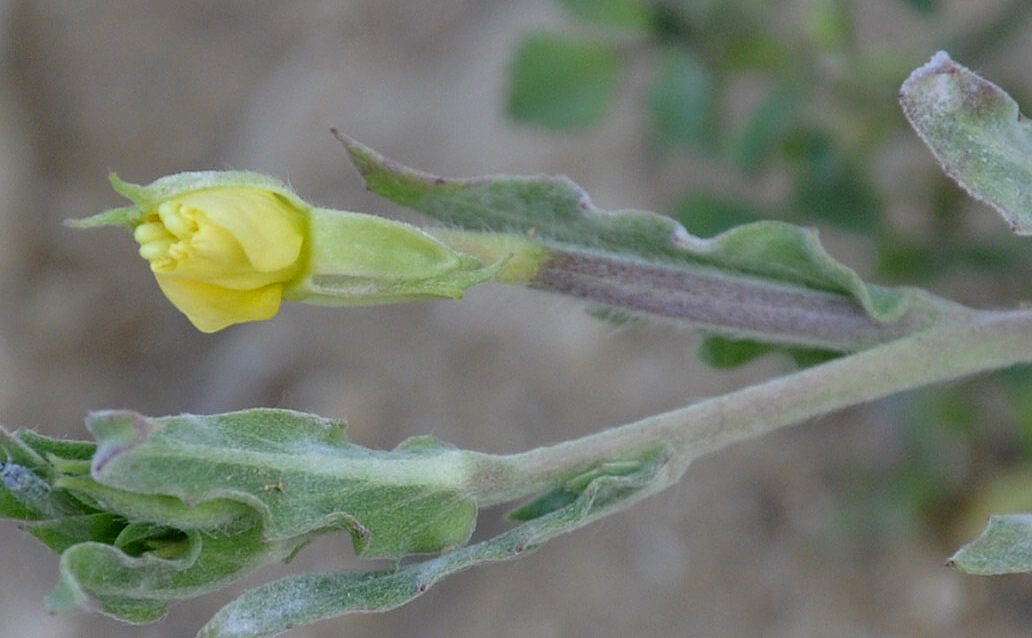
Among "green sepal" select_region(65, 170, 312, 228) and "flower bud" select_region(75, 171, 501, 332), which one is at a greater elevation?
"green sepal" select_region(65, 170, 312, 228)

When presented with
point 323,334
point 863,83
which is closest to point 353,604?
point 863,83

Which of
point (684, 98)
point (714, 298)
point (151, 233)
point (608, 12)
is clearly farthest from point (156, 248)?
point (684, 98)

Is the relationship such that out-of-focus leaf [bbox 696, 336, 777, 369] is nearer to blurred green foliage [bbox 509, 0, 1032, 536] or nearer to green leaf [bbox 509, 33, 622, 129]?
blurred green foliage [bbox 509, 0, 1032, 536]

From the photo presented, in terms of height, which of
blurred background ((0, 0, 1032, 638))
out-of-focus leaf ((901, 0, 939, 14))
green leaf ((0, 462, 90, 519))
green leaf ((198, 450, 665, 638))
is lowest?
blurred background ((0, 0, 1032, 638))

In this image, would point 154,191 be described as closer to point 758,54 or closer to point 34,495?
point 34,495

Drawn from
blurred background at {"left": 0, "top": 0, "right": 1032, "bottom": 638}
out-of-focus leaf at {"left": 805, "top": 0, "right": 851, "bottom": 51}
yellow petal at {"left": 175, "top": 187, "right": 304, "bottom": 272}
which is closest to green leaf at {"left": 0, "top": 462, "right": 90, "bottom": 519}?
yellow petal at {"left": 175, "top": 187, "right": 304, "bottom": 272}
